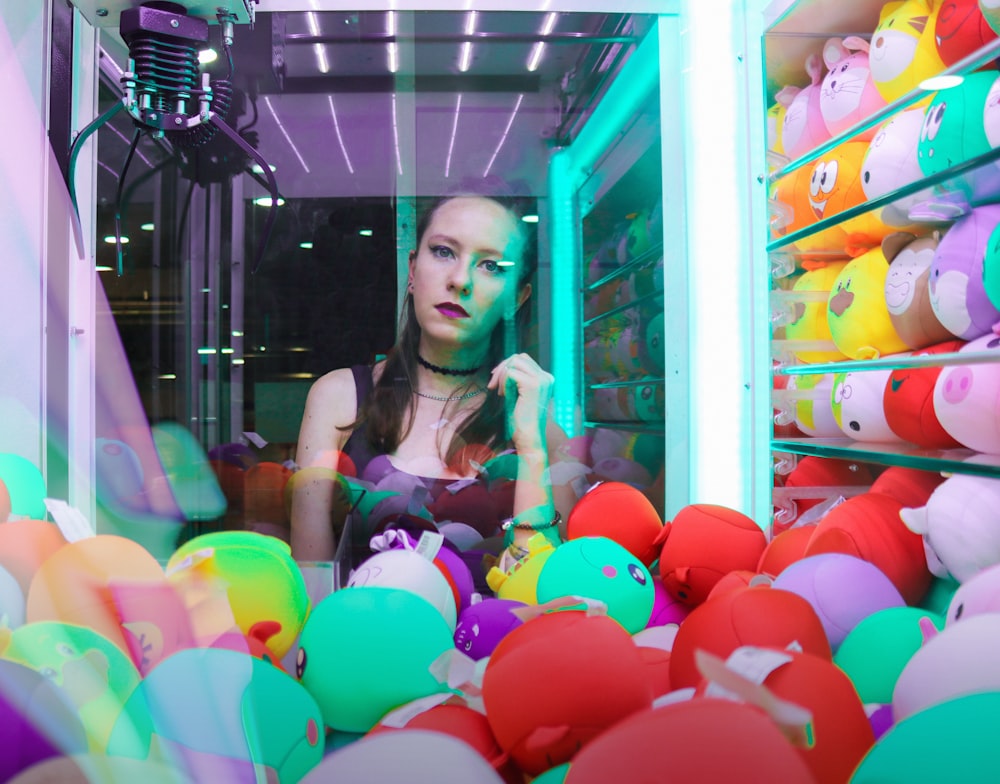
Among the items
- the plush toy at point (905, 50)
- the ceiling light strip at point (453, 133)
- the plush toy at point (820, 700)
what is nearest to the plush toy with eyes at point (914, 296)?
the plush toy at point (905, 50)

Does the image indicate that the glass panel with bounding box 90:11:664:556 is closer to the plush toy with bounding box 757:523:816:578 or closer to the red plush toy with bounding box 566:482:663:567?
the red plush toy with bounding box 566:482:663:567

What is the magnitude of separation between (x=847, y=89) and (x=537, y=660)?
1.88m

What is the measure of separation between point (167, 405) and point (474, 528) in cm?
116

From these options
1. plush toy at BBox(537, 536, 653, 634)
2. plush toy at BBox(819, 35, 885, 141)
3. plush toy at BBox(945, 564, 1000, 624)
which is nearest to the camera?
plush toy at BBox(945, 564, 1000, 624)

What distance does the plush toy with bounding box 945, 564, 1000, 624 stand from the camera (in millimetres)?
1239

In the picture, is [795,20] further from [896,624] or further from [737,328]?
[896,624]

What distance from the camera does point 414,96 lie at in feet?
9.43

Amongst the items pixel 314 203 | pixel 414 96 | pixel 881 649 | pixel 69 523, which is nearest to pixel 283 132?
pixel 314 203

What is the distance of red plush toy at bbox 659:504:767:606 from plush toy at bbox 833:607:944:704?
0.58 m

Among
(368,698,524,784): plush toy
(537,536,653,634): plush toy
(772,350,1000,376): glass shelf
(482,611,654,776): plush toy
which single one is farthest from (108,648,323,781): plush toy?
(772,350,1000,376): glass shelf

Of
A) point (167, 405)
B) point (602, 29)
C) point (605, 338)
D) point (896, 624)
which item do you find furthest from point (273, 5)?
point (896, 624)

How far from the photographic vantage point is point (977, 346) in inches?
67.6

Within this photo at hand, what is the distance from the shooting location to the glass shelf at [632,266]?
9.22 ft

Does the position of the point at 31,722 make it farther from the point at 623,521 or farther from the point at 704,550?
the point at 623,521
